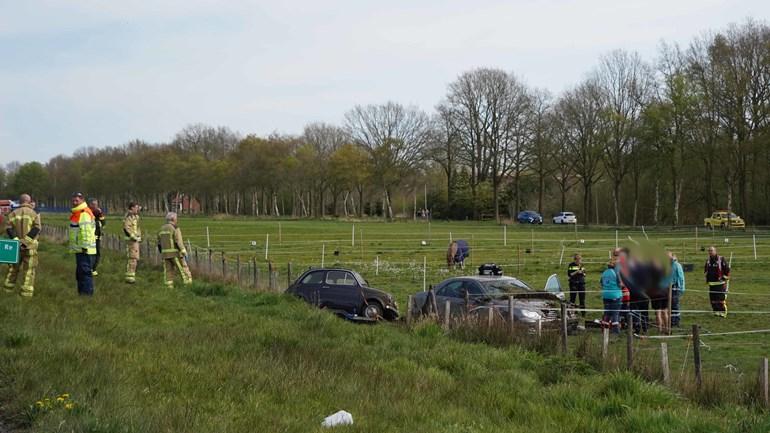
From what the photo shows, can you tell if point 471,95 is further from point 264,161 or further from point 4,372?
point 4,372

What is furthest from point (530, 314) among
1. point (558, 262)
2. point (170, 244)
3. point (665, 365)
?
point (558, 262)

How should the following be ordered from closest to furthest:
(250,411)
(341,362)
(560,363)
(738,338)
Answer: (250,411) → (341,362) → (560,363) → (738,338)

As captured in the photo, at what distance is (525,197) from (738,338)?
7775cm

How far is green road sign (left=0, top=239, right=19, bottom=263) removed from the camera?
41.9 feet

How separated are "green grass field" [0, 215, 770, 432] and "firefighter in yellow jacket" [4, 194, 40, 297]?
0.54 meters

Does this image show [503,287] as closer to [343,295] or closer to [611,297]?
[611,297]

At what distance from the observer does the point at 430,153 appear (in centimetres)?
9119

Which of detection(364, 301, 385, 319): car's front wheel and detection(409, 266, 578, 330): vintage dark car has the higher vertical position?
detection(409, 266, 578, 330): vintage dark car

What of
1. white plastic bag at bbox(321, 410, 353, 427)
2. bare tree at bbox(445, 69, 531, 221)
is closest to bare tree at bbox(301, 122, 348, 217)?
bare tree at bbox(445, 69, 531, 221)

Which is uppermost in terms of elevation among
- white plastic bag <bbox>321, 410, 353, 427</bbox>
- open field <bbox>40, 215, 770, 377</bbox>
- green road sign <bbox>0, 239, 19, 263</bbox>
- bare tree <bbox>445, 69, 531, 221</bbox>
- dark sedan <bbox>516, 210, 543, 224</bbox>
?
bare tree <bbox>445, 69, 531, 221</bbox>

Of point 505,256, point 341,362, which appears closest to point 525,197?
point 505,256

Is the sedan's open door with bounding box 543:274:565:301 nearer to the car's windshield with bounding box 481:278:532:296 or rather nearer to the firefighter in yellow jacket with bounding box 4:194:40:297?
the car's windshield with bounding box 481:278:532:296

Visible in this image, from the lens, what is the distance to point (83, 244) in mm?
13914

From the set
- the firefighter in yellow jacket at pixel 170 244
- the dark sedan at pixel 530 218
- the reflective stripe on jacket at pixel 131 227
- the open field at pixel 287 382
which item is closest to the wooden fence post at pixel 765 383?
the open field at pixel 287 382
